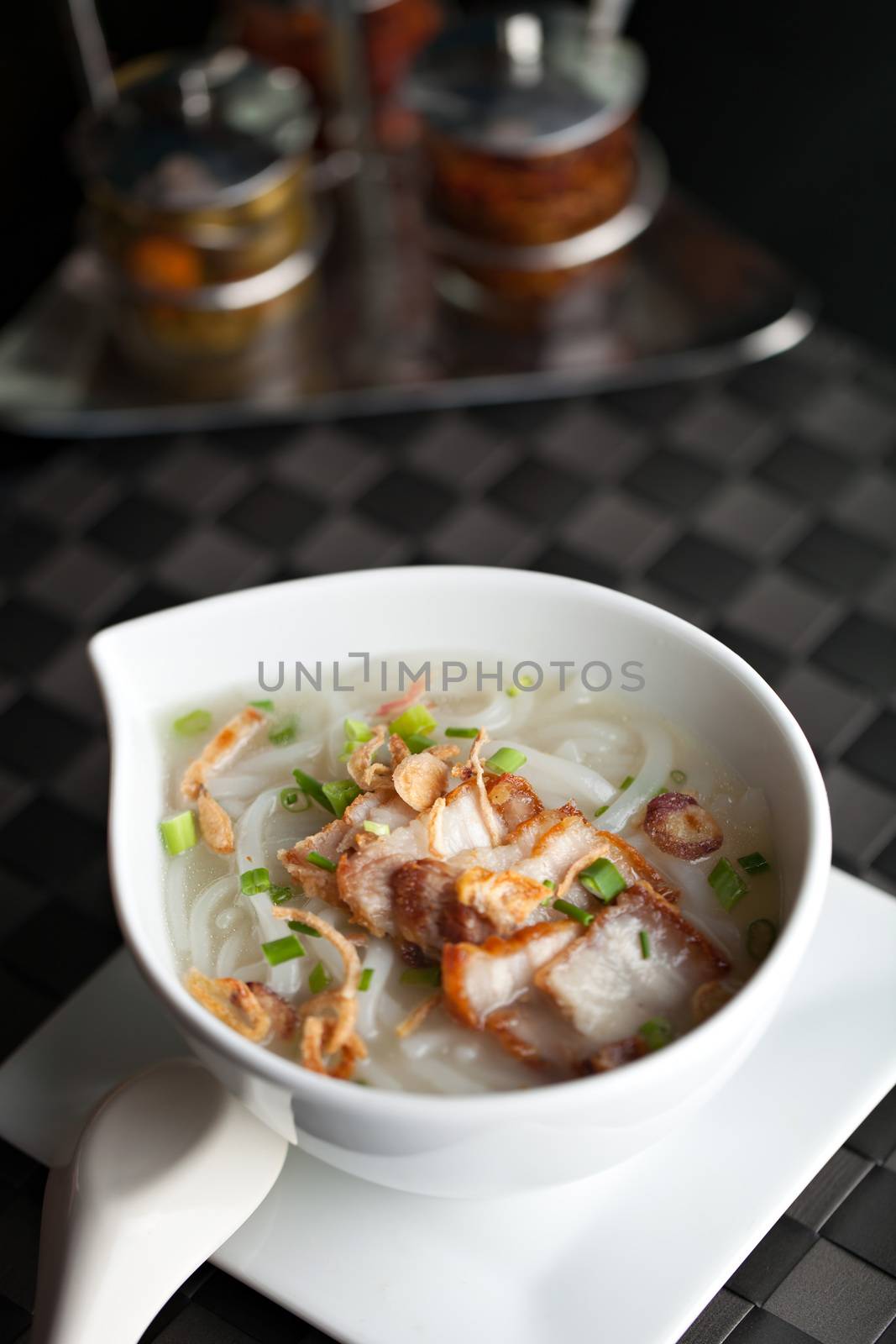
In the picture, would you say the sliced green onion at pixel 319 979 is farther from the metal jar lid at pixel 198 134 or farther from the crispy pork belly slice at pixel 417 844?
the metal jar lid at pixel 198 134

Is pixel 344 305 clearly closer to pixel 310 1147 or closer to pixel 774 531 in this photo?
pixel 774 531

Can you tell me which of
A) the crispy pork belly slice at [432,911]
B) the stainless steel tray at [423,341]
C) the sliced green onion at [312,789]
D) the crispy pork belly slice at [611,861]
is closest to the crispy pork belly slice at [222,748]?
the sliced green onion at [312,789]

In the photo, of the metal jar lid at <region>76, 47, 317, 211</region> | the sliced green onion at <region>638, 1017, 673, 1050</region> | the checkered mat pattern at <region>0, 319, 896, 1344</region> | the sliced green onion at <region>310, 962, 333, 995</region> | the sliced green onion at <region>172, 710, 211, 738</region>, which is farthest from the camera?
the metal jar lid at <region>76, 47, 317, 211</region>

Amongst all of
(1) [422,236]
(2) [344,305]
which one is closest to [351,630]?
(2) [344,305]

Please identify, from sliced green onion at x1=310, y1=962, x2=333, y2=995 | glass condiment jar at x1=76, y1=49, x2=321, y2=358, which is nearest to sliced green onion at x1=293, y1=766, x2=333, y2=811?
Result: sliced green onion at x1=310, y1=962, x2=333, y2=995

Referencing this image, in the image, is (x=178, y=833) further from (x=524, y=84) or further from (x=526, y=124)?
(x=524, y=84)

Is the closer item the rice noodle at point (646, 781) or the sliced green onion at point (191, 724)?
the rice noodle at point (646, 781)

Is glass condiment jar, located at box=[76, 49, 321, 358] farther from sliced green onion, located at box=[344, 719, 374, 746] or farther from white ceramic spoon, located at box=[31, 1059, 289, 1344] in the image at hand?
white ceramic spoon, located at box=[31, 1059, 289, 1344]
